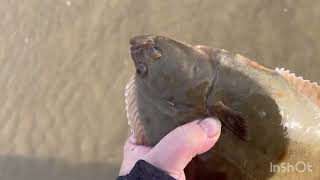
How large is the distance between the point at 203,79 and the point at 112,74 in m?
1.29

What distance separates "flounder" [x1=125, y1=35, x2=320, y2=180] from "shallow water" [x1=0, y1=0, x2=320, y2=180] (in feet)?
2.79

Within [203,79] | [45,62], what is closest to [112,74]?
[45,62]

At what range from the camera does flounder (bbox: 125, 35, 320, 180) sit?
2090mm

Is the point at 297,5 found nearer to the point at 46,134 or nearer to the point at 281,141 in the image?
the point at 281,141

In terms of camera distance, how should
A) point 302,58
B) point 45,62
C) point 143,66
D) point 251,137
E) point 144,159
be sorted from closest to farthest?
point 144,159 → point 251,137 → point 143,66 → point 302,58 → point 45,62

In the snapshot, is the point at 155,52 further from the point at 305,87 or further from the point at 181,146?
the point at 305,87

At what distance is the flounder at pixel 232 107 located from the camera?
2090 millimetres

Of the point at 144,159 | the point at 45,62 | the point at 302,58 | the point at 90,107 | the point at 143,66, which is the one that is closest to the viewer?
the point at 144,159

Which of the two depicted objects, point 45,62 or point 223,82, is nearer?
point 223,82

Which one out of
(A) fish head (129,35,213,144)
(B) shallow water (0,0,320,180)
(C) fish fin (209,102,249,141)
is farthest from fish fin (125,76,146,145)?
(B) shallow water (0,0,320,180)

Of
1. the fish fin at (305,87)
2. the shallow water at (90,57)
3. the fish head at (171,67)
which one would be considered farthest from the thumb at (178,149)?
the shallow water at (90,57)

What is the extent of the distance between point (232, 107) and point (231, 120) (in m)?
0.08

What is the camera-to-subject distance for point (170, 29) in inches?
132

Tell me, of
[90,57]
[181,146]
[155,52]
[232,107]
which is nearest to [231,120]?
[232,107]
